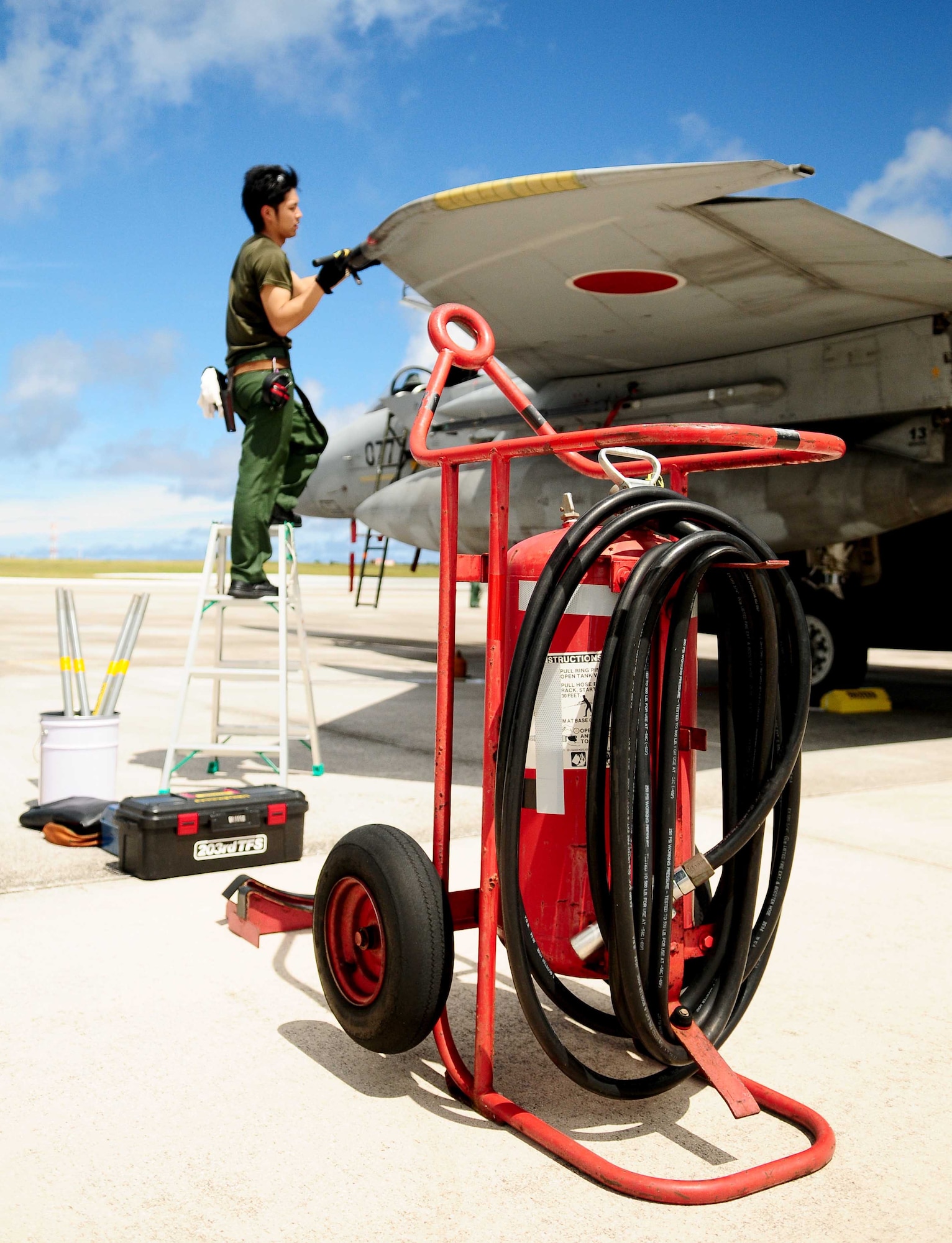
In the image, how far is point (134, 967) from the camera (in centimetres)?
286

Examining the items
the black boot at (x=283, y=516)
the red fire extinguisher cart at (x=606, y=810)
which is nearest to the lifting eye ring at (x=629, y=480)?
the red fire extinguisher cart at (x=606, y=810)

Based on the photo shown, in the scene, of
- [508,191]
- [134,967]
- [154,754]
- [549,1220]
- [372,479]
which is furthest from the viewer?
[372,479]

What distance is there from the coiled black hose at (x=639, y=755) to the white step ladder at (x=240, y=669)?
8.82 ft

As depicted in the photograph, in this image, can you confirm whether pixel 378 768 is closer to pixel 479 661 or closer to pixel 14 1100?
pixel 14 1100

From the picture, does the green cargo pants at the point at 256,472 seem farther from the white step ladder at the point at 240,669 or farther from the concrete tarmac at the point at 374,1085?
the concrete tarmac at the point at 374,1085

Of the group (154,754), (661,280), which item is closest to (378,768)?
(154,754)

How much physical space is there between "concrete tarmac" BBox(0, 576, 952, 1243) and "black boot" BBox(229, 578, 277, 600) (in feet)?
3.53

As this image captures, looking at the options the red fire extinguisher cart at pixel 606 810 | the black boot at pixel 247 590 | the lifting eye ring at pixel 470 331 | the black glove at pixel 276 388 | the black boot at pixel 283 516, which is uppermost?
the black glove at pixel 276 388

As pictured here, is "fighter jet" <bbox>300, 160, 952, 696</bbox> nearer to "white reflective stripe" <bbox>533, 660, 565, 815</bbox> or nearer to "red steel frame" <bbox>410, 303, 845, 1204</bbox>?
"red steel frame" <bbox>410, 303, 845, 1204</bbox>

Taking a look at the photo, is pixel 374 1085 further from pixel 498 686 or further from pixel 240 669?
pixel 240 669

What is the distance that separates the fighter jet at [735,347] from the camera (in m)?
5.62

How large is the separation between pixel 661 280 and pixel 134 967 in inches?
202

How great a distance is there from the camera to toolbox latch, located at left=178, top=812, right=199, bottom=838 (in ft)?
12.2

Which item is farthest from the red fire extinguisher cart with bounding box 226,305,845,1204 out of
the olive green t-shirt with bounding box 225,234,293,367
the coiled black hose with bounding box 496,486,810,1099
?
the olive green t-shirt with bounding box 225,234,293,367
